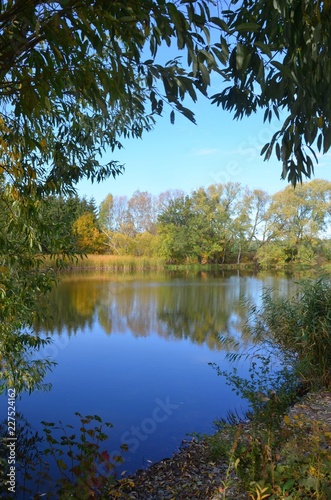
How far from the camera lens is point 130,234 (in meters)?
31.5

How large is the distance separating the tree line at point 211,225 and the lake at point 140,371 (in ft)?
41.2

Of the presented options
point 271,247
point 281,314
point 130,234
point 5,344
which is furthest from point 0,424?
point 130,234

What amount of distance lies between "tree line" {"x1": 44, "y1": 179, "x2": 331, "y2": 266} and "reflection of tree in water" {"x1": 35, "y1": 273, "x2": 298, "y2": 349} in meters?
8.83

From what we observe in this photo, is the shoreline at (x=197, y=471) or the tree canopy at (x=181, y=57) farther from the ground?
the tree canopy at (x=181, y=57)

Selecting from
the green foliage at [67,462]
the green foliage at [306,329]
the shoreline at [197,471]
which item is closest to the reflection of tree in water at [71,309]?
the green foliage at [67,462]

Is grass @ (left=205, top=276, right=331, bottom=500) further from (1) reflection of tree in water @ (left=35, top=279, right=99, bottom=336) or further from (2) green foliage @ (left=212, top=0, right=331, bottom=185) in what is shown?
(1) reflection of tree in water @ (left=35, top=279, right=99, bottom=336)

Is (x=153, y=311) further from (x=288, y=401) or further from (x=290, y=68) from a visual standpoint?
(x=290, y=68)

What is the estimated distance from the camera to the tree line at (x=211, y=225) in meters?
23.0

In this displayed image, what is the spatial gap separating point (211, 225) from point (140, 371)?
24.1 metres

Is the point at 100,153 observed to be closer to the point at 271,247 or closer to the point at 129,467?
the point at 129,467

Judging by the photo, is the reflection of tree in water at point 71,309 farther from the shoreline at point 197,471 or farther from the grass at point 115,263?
the grass at point 115,263

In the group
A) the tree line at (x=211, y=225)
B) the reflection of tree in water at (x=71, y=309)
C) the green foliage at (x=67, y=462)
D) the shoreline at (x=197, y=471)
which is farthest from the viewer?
the tree line at (x=211, y=225)

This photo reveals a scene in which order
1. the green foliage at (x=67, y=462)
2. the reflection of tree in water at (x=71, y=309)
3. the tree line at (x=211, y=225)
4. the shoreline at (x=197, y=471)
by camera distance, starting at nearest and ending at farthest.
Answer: the green foliage at (x=67, y=462) → the shoreline at (x=197, y=471) → the reflection of tree in water at (x=71, y=309) → the tree line at (x=211, y=225)

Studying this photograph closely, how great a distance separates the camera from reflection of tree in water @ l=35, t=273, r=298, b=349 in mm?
8539
